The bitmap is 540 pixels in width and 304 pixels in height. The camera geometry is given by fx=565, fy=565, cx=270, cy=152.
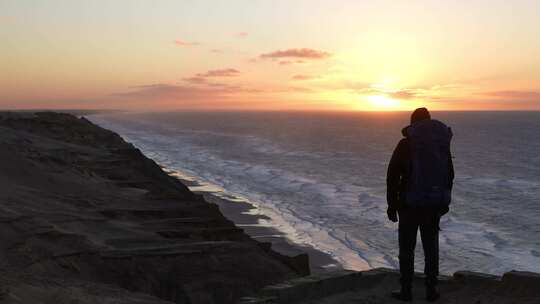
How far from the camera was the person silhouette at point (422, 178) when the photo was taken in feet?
19.8

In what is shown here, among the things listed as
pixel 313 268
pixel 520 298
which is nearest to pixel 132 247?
pixel 313 268

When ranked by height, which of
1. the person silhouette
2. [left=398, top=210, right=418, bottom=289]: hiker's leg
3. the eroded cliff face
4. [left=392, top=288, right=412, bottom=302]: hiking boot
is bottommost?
the eroded cliff face

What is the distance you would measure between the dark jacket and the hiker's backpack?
6 centimetres

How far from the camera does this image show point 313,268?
1467 cm

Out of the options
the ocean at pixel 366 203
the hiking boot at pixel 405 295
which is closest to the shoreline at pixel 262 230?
the ocean at pixel 366 203

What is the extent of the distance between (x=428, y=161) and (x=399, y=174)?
13.6 inches

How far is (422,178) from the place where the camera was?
6059mm

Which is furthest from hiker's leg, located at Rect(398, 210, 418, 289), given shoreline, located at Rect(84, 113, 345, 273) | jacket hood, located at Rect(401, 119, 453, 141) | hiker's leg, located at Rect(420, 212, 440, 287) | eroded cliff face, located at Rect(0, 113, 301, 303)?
eroded cliff face, located at Rect(0, 113, 301, 303)

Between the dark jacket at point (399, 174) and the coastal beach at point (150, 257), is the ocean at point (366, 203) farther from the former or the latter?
the dark jacket at point (399, 174)

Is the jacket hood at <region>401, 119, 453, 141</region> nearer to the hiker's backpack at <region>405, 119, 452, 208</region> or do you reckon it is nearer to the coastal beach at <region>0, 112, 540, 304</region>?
the hiker's backpack at <region>405, 119, 452, 208</region>

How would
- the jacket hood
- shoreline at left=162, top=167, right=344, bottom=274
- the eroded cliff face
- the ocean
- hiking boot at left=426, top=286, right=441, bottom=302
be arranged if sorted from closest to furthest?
the jacket hood, hiking boot at left=426, top=286, right=441, bottom=302, the eroded cliff face, shoreline at left=162, top=167, right=344, bottom=274, the ocean

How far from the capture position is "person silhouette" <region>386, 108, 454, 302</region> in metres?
6.05

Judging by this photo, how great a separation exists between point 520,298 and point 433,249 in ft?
4.27

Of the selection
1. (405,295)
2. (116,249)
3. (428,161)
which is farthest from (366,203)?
(428,161)
